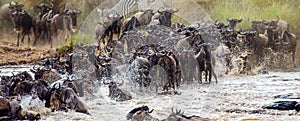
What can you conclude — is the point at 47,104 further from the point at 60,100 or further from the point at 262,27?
the point at 262,27

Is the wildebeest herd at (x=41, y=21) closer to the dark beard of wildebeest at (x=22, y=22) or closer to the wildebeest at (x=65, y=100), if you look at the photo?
the dark beard of wildebeest at (x=22, y=22)

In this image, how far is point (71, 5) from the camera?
797 inches

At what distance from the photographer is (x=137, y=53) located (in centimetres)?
1078

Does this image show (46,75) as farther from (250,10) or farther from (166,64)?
(250,10)

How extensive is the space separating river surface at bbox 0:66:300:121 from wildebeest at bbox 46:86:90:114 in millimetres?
103

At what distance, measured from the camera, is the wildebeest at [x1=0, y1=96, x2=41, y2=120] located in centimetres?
766

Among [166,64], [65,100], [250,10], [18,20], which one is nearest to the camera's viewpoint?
[65,100]

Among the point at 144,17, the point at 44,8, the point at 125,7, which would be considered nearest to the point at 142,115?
the point at 144,17

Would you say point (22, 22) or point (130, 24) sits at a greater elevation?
point (22, 22)

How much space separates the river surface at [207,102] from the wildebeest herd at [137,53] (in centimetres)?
20

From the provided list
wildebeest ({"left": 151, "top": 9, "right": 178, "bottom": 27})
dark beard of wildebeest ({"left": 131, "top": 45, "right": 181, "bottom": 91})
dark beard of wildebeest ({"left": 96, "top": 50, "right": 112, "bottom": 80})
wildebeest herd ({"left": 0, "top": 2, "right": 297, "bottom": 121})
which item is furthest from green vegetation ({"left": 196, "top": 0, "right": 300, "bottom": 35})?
dark beard of wildebeest ({"left": 131, "top": 45, "right": 181, "bottom": 91})

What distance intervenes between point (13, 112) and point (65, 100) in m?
0.80

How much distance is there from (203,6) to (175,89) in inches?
335

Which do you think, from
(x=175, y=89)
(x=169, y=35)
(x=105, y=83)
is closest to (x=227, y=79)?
(x=169, y=35)
